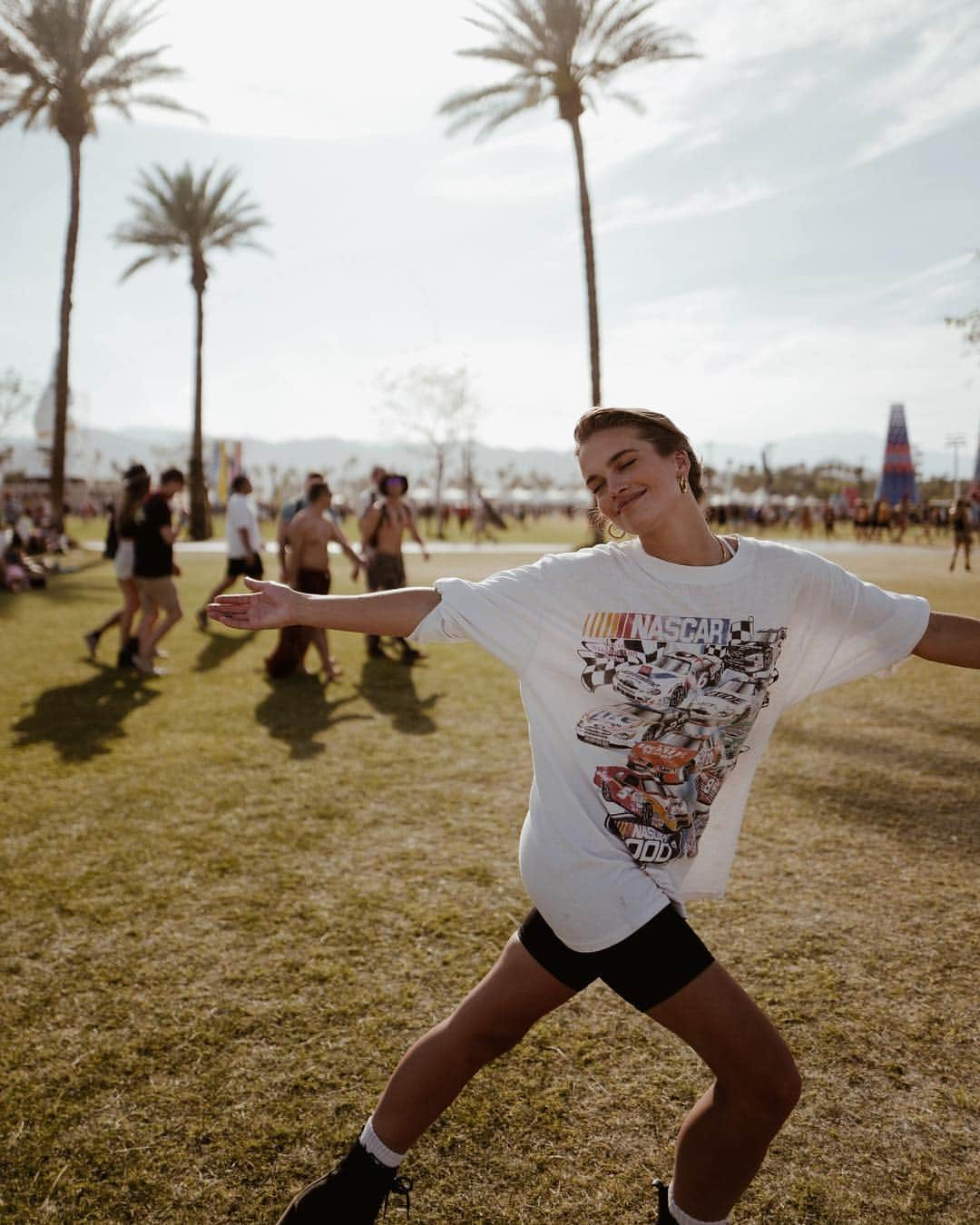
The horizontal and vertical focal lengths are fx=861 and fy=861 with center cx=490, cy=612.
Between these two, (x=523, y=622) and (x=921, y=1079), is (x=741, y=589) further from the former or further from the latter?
(x=921, y=1079)

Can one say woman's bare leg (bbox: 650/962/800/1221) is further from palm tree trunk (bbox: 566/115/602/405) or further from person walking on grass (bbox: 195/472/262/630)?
palm tree trunk (bbox: 566/115/602/405)

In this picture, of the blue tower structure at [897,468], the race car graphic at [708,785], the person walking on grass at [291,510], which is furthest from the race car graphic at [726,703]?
the blue tower structure at [897,468]

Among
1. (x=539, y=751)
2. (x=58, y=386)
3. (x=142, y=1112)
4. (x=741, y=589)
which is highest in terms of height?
(x=58, y=386)

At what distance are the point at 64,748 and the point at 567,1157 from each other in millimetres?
5292

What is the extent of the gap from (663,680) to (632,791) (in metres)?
0.26

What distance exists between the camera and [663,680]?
1.87 metres

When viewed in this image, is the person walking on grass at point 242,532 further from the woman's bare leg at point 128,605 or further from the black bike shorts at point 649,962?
the black bike shorts at point 649,962

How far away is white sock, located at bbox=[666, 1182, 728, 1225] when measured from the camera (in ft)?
6.45

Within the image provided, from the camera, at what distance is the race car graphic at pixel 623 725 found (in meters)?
1.89

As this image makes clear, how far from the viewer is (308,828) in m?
4.98

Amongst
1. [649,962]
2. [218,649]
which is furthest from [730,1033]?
[218,649]

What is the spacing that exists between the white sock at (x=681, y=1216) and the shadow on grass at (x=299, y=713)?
186 inches

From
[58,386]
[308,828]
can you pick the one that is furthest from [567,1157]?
[58,386]

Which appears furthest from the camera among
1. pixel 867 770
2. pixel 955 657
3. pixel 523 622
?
pixel 867 770
